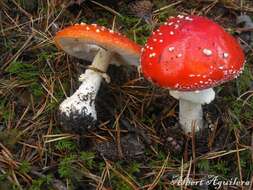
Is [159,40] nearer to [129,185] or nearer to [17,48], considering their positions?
[129,185]

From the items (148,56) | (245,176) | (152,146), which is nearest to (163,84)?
(148,56)

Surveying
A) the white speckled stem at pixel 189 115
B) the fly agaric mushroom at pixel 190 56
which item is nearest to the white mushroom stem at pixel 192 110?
the white speckled stem at pixel 189 115

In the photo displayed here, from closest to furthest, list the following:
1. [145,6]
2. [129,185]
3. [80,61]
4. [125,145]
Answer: [129,185], [125,145], [80,61], [145,6]

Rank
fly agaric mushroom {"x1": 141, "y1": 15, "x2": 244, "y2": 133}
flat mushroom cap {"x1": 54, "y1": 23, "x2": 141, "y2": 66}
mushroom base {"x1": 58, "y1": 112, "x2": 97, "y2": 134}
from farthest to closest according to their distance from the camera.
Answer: mushroom base {"x1": 58, "y1": 112, "x2": 97, "y2": 134}
flat mushroom cap {"x1": 54, "y1": 23, "x2": 141, "y2": 66}
fly agaric mushroom {"x1": 141, "y1": 15, "x2": 244, "y2": 133}

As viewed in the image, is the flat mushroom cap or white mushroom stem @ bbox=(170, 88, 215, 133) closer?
the flat mushroom cap

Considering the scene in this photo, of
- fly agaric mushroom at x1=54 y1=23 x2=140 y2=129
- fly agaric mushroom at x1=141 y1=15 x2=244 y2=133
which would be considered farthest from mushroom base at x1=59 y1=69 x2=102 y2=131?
fly agaric mushroom at x1=141 y1=15 x2=244 y2=133

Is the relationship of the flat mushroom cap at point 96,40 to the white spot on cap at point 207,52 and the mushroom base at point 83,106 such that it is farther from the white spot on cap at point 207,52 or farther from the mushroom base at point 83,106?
the white spot on cap at point 207,52

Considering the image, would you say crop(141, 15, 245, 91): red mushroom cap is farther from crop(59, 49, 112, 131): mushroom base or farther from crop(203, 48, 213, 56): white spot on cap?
crop(59, 49, 112, 131): mushroom base
